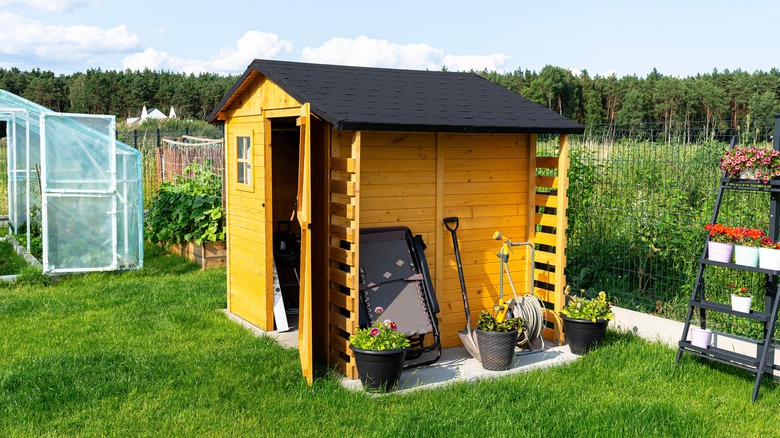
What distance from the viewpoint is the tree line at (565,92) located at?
2917cm

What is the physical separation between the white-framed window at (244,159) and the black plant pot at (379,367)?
2.33 m

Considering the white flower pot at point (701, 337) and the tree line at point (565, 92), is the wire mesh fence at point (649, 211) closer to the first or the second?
the white flower pot at point (701, 337)

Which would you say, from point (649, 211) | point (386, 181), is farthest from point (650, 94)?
point (386, 181)

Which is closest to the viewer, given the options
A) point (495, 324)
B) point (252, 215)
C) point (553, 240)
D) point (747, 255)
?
point (747, 255)

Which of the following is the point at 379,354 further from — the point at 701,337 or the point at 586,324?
the point at 701,337

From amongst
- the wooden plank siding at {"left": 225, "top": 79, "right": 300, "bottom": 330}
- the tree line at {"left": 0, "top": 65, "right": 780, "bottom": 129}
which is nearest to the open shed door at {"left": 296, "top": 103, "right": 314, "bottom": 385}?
the wooden plank siding at {"left": 225, "top": 79, "right": 300, "bottom": 330}

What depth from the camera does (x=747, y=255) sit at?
4.86 meters

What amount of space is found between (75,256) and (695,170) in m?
6.91

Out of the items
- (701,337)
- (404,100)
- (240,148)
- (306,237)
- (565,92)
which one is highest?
(565,92)

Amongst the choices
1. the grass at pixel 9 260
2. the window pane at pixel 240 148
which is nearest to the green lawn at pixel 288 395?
the window pane at pixel 240 148

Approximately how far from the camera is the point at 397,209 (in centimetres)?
545

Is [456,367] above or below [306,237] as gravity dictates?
below

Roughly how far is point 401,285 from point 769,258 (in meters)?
2.52

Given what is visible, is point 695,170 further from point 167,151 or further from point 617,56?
point 167,151
